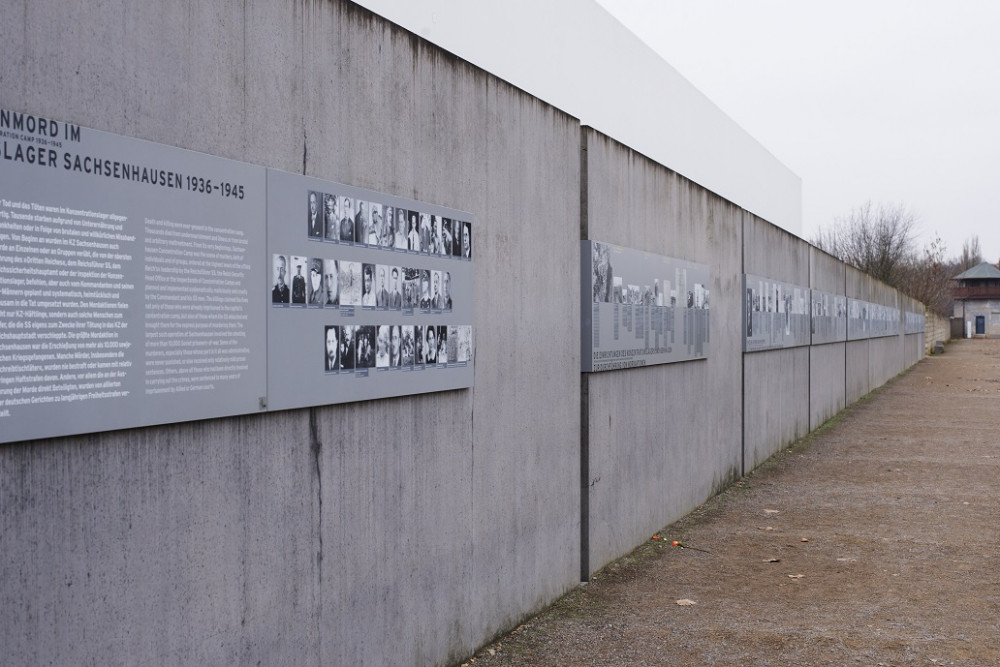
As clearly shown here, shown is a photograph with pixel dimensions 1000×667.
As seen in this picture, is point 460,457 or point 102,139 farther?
point 460,457

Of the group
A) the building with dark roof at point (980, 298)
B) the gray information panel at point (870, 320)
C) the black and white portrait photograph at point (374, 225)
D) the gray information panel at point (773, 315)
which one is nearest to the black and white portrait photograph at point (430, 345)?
the black and white portrait photograph at point (374, 225)

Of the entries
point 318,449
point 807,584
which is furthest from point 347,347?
point 807,584

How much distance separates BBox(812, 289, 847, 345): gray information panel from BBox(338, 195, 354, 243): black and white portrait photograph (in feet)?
49.2

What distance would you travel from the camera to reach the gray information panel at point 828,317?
1847 cm

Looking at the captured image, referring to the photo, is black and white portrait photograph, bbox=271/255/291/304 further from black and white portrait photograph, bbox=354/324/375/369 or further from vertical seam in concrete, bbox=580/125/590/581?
vertical seam in concrete, bbox=580/125/590/581

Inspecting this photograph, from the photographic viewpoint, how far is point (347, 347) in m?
4.40

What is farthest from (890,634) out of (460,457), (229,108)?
(229,108)

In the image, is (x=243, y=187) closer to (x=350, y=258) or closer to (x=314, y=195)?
(x=314, y=195)

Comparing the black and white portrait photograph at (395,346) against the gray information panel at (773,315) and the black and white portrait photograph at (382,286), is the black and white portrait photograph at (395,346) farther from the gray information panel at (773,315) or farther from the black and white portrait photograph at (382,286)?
the gray information panel at (773,315)

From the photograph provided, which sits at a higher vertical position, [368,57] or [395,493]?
[368,57]

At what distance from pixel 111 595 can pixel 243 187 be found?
153cm

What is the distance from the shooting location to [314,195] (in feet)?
13.7

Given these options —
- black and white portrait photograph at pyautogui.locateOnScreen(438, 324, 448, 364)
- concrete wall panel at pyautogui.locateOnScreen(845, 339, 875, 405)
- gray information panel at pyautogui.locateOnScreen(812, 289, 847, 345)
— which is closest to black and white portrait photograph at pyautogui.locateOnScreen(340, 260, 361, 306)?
black and white portrait photograph at pyautogui.locateOnScreen(438, 324, 448, 364)

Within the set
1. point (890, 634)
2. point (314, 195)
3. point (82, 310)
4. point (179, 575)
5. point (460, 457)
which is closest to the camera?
point (82, 310)
